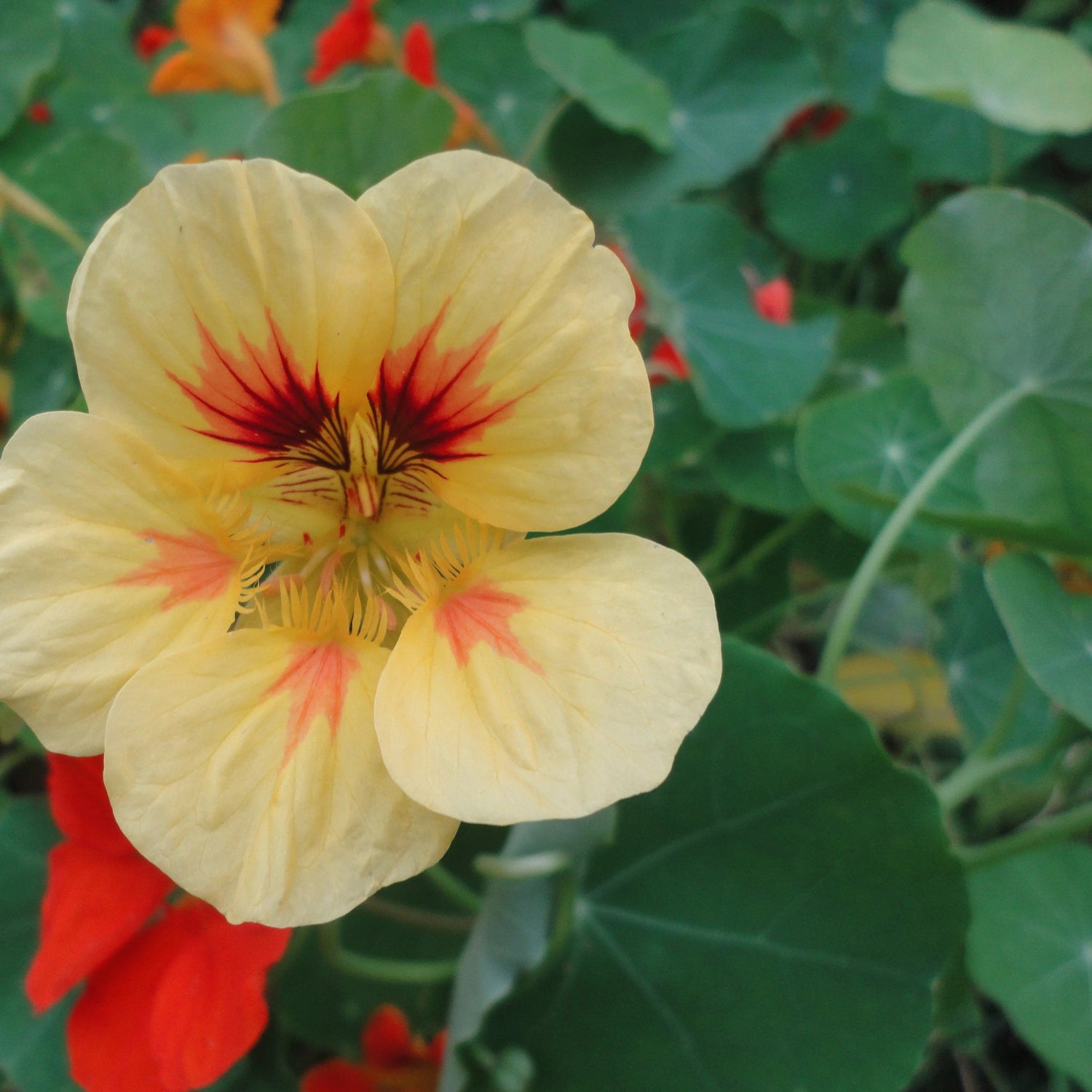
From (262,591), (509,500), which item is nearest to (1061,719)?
(509,500)

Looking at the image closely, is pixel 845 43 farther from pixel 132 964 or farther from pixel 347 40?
pixel 132 964

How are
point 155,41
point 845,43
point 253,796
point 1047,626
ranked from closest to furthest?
point 253,796
point 1047,626
point 155,41
point 845,43

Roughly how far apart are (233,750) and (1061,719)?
69 cm

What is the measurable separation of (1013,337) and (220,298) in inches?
29.1

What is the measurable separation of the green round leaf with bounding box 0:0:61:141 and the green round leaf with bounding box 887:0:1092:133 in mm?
1266

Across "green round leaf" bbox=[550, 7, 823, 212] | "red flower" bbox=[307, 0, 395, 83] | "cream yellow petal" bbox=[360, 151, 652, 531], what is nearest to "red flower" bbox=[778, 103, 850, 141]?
"green round leaf" bbox=[550, 7, 823, 212]

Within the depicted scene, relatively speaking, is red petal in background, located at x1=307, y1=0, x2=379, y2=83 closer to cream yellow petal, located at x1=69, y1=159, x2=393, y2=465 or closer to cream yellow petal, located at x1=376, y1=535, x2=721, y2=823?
cream yellow petal, located at x1=69, y1=159, x2=393, y2=465

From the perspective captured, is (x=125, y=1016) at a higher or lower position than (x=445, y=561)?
lower

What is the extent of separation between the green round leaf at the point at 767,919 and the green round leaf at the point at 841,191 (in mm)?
1073

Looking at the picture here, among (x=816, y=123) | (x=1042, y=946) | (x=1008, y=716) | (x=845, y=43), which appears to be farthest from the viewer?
(x=816, y=123)

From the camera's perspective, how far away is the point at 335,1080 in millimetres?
863

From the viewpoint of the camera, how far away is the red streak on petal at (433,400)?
600 mm

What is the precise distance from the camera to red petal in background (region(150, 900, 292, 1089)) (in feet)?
2.10

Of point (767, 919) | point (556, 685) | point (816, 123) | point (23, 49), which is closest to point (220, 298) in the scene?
point (556, 685)
